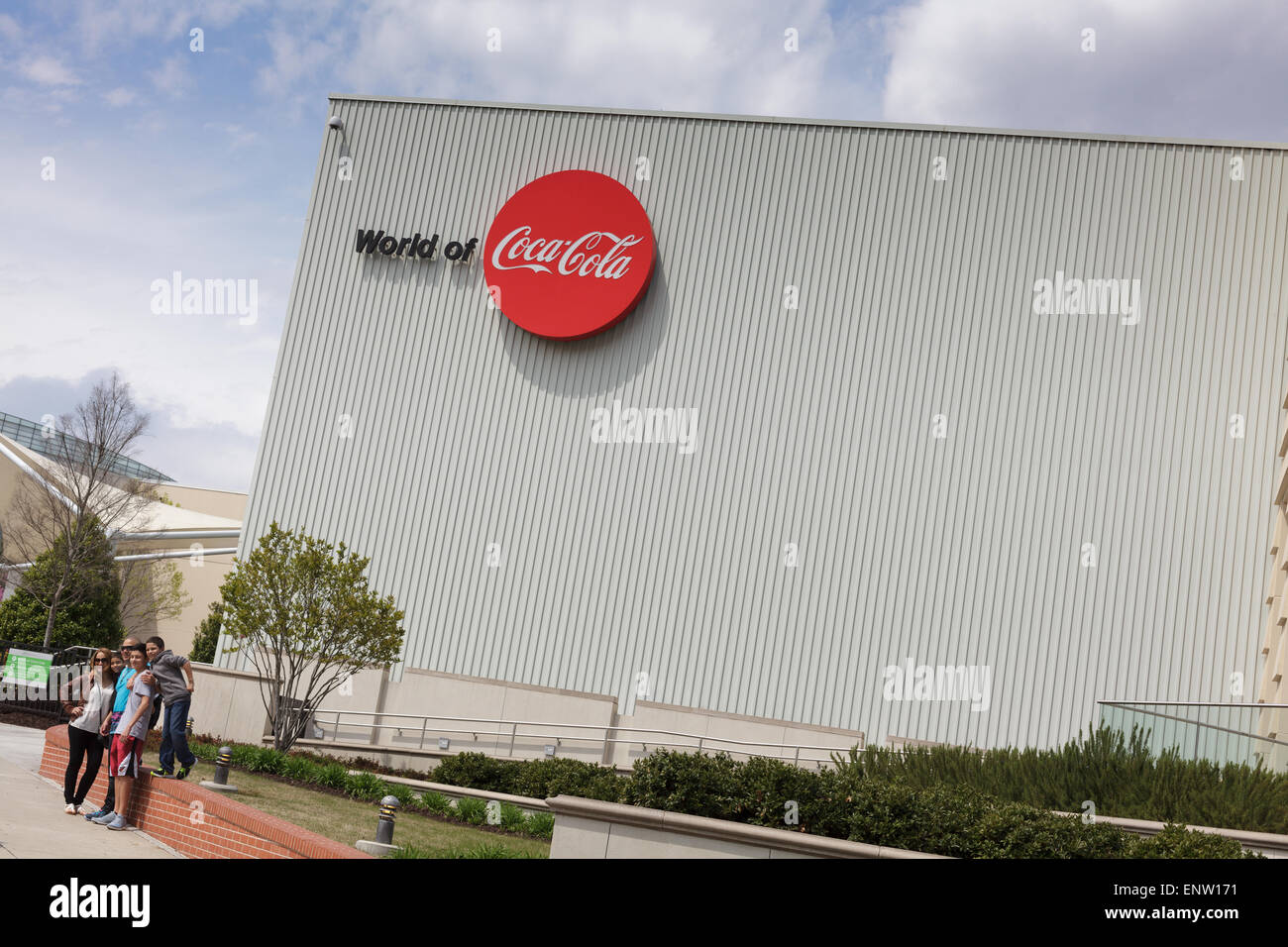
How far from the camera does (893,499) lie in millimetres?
23453

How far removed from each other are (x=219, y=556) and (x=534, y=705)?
32.0 metres

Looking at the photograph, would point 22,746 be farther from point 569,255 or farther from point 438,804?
point 569,255

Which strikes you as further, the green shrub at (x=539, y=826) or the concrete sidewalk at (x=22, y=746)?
the concrete sidewalk at (x=22, y=746)

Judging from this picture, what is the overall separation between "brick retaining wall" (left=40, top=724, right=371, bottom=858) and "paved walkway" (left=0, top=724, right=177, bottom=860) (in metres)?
0.17

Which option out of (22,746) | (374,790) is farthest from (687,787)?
(22,746)

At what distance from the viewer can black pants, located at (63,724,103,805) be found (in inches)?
428

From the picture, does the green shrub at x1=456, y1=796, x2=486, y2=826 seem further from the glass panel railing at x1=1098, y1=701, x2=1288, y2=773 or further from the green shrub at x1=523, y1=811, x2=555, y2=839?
the glass panel railing at x1=1098, y1=701, x2=1288, y2=773

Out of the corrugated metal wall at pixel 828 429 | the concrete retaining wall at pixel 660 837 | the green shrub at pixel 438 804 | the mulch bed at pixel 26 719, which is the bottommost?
the mulch bed at pixel 26 719

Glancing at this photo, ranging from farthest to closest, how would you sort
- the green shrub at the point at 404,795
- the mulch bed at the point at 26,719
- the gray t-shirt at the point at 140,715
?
the mulch bed at the point at 26,719 < the green shrub at the point at 404,795 < the gray t-shirt at the point at 140,715

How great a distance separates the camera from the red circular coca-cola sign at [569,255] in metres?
25.0

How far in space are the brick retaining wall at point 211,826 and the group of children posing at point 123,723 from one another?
22cm

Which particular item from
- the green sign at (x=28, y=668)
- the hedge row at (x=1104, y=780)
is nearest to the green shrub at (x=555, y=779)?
the hedge row at (x=1104, y=780)

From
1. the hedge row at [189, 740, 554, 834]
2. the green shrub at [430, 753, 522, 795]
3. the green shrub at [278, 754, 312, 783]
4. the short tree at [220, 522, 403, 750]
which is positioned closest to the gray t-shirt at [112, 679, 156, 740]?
the hedge row at [189, 740, 554, 834]

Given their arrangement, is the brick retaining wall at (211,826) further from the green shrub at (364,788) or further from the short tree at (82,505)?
the short tree at (82,505)
